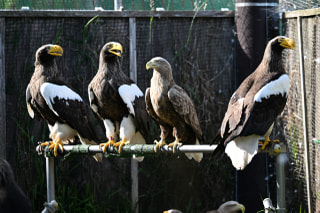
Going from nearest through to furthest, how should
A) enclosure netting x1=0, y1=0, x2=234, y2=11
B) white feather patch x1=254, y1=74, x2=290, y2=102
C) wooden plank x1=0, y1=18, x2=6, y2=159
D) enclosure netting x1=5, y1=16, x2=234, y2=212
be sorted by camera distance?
white feather patch x1=254, y1=74, x2=290, y2=102 → wooden plank x1=0, y1=18, x2=6, y2=159 → enclosure netting x1=5, y1=16, x2=234, y2=212 → enclosure netting x1=0, y1=0, x2=234, y2=11

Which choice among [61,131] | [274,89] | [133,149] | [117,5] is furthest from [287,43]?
[117,5]

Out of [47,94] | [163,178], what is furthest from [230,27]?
[47,94]

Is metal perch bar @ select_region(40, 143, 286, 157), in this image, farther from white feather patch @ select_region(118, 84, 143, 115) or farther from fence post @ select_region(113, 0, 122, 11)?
fence post @ select_region(113, 0, 122, 11)

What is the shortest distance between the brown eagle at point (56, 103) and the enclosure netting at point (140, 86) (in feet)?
1.88

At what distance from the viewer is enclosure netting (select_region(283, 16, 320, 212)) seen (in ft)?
18.0

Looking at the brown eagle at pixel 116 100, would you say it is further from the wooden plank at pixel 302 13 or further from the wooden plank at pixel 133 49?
the wooden plank at pixel 302 13

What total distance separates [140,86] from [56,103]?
1132 millimetres

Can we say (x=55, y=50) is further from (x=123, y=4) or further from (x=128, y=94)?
(x=123, y=4)

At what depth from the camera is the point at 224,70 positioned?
6523 mm

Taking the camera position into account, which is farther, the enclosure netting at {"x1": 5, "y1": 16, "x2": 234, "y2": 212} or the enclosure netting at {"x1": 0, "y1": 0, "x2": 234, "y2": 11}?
the enclosure netting at {"x1": 0, "y1": 0, "x2": 234, "y2": 11}

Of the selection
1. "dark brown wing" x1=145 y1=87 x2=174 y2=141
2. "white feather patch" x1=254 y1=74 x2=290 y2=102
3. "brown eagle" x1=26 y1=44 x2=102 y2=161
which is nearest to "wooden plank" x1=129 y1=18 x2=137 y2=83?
"brown eagle" x1=26 y1=44 x2=102 y2=161

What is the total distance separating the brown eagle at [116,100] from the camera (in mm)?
5434

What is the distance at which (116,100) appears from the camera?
5484 mm

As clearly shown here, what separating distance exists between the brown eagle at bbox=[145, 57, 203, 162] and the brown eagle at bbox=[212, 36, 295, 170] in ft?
1.60
